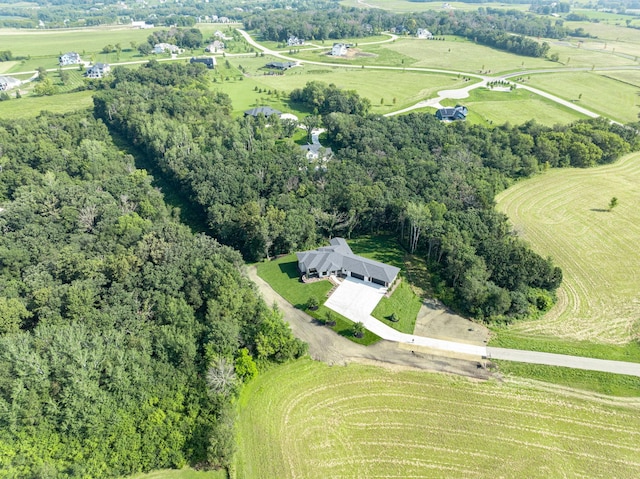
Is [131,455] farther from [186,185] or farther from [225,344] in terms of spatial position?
[186,185]

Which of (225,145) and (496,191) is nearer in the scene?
(496,191)

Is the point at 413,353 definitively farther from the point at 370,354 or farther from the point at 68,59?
the point at 68,59

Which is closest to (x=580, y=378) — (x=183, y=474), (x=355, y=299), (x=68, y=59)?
(x=355, y=299)

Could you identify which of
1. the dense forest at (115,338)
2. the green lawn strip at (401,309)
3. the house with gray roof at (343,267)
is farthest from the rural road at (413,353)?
the house with gray roof at (343,267)

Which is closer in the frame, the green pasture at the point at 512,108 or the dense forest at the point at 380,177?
the dense forest at the point at 380,177

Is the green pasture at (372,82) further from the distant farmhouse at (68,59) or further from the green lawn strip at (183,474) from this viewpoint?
the green lawn strip at (183,474)

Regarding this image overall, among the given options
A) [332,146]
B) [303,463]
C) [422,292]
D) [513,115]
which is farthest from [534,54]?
[303,463]
